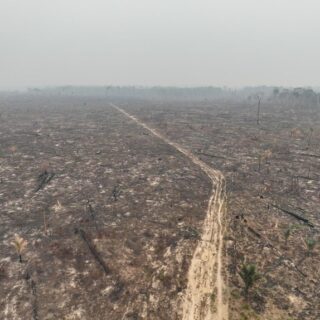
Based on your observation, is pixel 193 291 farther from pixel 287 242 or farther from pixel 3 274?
pixel 3 274

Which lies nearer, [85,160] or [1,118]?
[85,160]

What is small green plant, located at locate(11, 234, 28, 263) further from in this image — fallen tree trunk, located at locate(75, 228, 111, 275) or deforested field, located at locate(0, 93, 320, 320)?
fallen tree trunk, located at locate(75, 228, 111, 275)

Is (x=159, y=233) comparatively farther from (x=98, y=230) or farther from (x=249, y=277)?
(x=249, y=277)

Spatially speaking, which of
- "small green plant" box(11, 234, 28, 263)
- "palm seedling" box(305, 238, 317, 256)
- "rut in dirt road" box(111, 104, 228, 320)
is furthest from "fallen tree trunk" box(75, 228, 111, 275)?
"palm seedling" box(305, 238, 317, 256)

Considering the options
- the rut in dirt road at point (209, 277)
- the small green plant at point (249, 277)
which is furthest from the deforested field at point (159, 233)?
the small green plant at point (249, 277)

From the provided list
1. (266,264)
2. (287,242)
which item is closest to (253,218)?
(287,242)

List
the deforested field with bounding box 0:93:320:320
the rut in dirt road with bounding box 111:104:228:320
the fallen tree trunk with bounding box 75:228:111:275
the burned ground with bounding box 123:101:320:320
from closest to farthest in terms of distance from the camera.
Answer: the rut in dirt road with bounding box 111:104:228:320 → the deforested field with bounding box 0:93:320:320 → the burned ground with bounding box 123:101:320:320 → the fallen tree trunk with bounding box 75:228:111:275

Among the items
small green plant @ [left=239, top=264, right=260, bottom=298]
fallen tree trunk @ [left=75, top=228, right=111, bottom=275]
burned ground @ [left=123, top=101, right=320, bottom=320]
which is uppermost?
small green plant @ [left=239, top=264, right=260, bottom=298]
